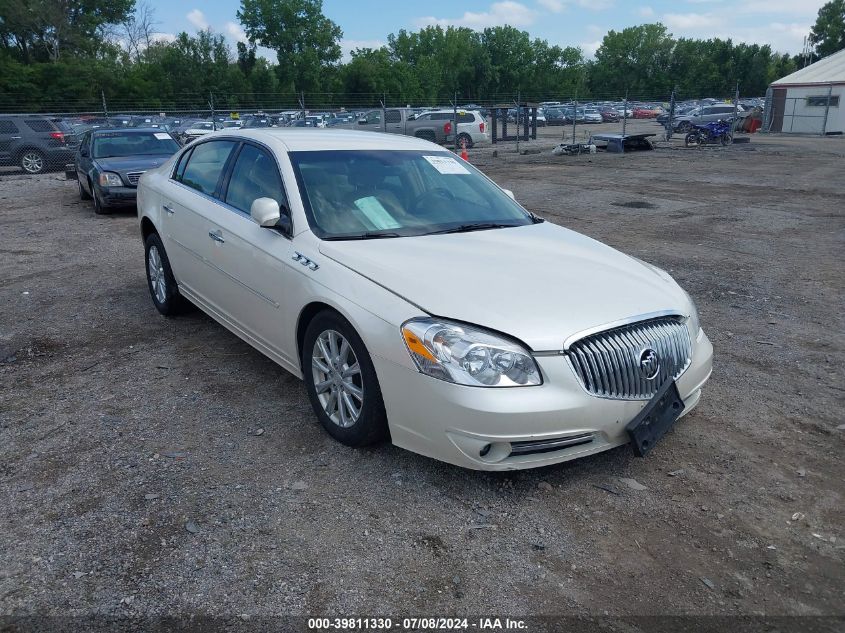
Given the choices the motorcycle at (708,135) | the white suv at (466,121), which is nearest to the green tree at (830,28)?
the motorcycle at (708,135)

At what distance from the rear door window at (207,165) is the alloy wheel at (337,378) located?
1884 mm

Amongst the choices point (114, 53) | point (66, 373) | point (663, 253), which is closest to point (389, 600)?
point (66, 373)

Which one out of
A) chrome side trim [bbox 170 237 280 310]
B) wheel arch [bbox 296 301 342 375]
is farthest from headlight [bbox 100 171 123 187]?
wheel arch [bbox 296 301 342 375]

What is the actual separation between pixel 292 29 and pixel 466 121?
65.8m

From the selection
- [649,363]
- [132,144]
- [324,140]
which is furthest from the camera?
[132,144]

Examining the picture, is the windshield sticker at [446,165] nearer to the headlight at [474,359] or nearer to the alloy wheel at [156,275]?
the headlight at [474,359]

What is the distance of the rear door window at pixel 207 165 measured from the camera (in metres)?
5.06

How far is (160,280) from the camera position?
6027 mm

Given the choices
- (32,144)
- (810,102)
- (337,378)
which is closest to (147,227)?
(337,378)

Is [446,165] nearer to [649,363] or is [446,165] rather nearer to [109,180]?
[649,363]

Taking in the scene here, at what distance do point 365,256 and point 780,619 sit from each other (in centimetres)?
244

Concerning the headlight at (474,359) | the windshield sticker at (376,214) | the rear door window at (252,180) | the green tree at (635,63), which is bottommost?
the headlight at (474,359)

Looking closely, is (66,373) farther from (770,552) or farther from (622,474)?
(770,552)

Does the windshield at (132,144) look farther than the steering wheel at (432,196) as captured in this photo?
Yes
